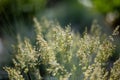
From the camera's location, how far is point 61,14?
8.27 m

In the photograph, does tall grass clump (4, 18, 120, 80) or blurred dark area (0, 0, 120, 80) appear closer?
tall grass clump (4, 18, 120, 80)

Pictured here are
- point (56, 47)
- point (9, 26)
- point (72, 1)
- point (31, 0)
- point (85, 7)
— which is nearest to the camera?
point (56, 47)

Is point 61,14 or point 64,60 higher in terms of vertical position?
point 61,14

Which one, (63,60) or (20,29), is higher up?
(20,29)

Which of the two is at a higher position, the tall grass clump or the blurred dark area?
the blurred dark area

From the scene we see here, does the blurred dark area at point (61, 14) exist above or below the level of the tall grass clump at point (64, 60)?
above

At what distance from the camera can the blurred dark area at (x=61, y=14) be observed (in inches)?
239

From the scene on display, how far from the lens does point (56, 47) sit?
3.09 m

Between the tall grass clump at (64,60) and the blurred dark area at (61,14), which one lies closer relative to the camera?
the tall grass clump at (64,60)

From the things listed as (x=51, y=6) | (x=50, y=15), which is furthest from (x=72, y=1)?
(x=50, y=15)

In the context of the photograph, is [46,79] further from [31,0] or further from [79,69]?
[31,0]

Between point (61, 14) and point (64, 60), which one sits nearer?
point (64, 60)

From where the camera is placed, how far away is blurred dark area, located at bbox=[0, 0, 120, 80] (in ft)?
19.9

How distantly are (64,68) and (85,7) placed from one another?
18.6ft
